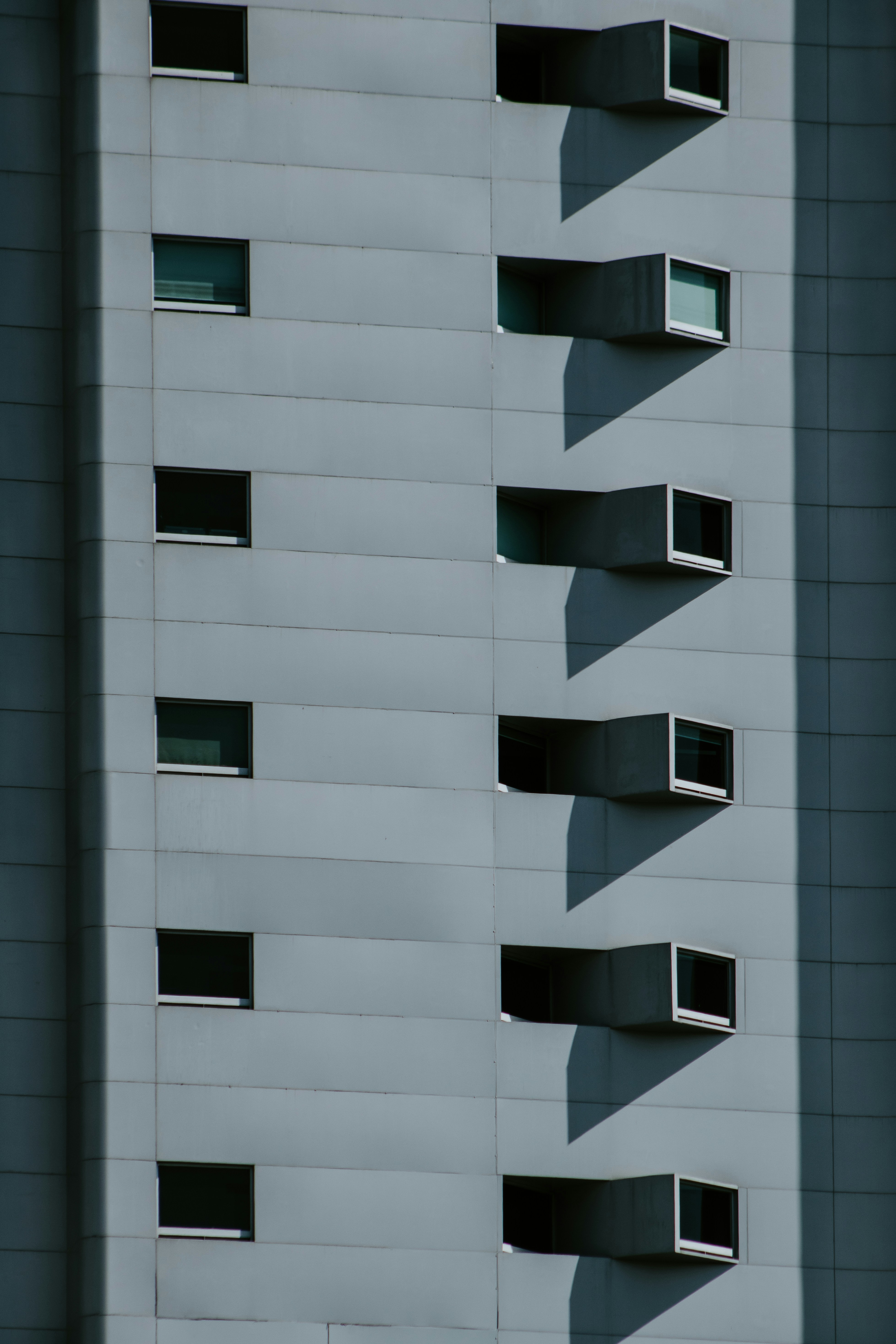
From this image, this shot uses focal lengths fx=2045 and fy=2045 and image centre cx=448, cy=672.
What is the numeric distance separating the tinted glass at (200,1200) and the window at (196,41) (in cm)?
1880

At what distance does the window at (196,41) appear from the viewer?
36062 millimetres

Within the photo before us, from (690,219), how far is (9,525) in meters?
13.3

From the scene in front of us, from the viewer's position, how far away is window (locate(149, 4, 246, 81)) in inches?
1420

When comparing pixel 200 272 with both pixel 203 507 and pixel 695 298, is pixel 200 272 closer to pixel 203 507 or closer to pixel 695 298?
pixel 203 507

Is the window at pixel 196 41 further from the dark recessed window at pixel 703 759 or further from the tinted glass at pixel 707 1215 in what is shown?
the tinted glass at pixel 707 1215

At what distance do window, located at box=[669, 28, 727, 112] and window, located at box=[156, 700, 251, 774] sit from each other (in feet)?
45.8

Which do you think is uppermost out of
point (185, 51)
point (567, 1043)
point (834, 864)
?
point (185, 51)

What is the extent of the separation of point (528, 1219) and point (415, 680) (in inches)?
361

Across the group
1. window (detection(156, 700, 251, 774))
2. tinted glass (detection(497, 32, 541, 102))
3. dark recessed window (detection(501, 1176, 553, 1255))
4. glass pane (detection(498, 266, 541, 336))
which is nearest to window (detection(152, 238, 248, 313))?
glass pane (detection(498, 266, 541, 336))

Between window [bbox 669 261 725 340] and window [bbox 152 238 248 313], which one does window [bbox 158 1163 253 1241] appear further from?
window [bbox 669 261 725 340]

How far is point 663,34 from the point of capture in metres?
36.8

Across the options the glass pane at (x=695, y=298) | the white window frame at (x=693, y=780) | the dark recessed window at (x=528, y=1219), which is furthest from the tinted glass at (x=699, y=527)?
the dark recessed window at (x=528, y=1219)

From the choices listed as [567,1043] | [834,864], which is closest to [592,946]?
[567,1043]

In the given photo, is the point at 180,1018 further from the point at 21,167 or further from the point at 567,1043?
the point at 21,167
